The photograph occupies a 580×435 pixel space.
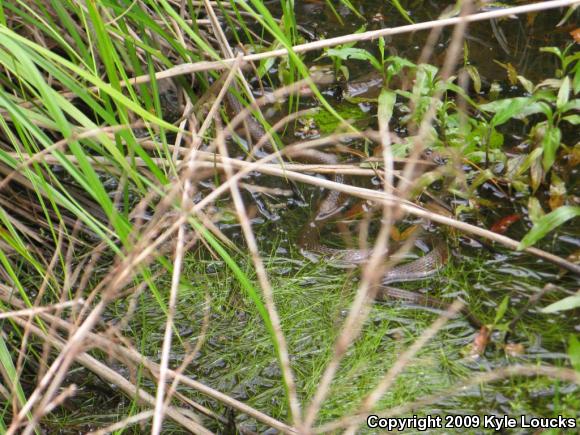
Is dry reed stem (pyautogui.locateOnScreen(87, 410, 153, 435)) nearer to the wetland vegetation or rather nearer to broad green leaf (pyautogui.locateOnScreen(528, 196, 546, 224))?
the wetland vegetation

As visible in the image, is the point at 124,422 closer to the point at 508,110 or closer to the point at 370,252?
the point at 370,252

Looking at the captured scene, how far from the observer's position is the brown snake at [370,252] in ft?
8.07

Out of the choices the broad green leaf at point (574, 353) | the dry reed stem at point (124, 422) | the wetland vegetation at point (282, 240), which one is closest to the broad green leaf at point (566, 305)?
the wetland vegetation at point (282, 240)

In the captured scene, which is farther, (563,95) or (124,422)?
(563,95)

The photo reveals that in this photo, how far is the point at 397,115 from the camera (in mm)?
3225

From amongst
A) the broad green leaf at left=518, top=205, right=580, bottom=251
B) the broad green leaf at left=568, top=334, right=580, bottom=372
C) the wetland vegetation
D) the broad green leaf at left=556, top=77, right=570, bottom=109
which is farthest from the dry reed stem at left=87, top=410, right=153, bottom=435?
the broad green leaf at left=556, top=77, right=570, bottom=109

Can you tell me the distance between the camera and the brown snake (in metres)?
2.46

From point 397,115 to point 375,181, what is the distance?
1.39 ft

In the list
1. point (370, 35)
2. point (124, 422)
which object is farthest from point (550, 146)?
point (124, 422)

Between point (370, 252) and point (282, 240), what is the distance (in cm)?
34

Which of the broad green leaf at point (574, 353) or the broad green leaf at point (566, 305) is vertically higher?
the broad green leaf at point (574, 353)

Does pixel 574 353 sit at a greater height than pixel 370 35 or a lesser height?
lesser

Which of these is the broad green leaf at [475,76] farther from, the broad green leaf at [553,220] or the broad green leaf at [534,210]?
the broad green leaf at [553,220]

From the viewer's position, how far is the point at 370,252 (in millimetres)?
2635
